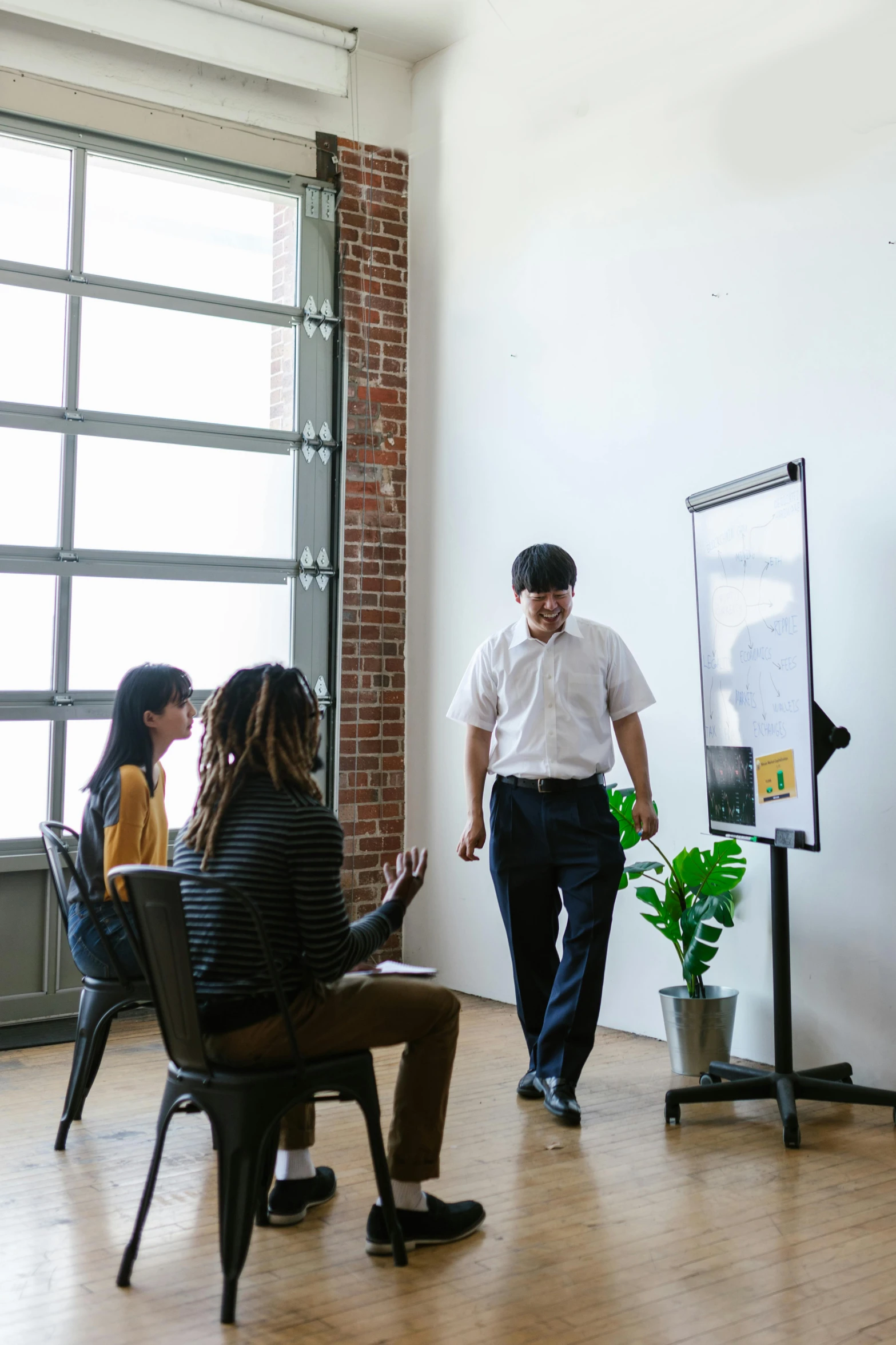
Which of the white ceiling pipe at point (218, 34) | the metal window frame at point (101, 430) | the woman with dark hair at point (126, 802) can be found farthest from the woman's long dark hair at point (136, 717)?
the white ceiling pipe at point (218, 34)

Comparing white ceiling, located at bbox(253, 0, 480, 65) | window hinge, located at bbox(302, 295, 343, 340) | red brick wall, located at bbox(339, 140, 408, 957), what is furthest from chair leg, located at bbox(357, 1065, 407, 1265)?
white ceiling, located at bbox(253, 0, 480, 65)

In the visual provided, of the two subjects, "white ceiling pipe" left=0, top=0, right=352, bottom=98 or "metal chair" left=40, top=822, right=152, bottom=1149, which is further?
"white ceiling pipe" left=0, top=0, right=352, bottom=98

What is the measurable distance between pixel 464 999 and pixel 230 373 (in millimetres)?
2944

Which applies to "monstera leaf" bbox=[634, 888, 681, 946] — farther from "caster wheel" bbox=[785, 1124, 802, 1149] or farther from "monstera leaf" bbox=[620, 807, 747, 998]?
"caster wheel" bbox=[785, 1124, 802, 1149]

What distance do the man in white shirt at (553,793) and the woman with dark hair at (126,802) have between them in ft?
3.26

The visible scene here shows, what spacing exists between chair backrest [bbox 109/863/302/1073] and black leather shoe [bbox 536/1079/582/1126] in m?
1.42

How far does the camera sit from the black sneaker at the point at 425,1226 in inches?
104

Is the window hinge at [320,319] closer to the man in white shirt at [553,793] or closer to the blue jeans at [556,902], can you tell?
the man in white shirt at [553,793]

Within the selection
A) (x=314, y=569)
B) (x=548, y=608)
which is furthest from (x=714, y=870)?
(x=314, y=569)

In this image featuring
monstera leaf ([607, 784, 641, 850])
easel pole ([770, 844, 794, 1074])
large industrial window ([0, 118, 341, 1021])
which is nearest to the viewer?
easel pole ([770, 844, 794, 1074])

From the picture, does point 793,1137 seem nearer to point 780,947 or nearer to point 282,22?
point 780,947

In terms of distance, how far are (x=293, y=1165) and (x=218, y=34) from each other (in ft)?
15.1

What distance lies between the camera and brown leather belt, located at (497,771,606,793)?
376 centimetres

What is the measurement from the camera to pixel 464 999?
5.34 meters
